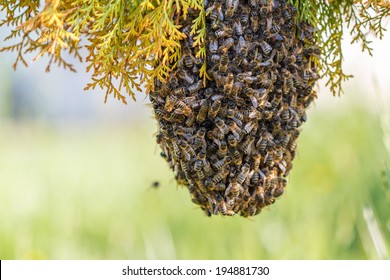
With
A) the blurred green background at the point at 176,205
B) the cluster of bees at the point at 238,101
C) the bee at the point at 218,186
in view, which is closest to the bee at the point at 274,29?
the cluster of bees at the point at 238,101

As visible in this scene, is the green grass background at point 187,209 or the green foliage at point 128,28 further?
the green grass background at point 187,209

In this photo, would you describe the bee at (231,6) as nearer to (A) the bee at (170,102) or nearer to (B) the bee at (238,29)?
(B) the bee at (238,29)

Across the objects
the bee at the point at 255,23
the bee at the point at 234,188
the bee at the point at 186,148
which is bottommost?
the bee at the point at 234,188

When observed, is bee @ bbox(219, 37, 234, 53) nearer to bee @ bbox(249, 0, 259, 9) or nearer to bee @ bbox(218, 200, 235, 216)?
bee @ bbox(249, 0, 259, 9)

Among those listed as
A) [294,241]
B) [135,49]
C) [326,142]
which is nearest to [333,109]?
[326,142]

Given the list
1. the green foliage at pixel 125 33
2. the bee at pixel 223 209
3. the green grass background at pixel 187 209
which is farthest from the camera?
the green grass background at pixel 187 209

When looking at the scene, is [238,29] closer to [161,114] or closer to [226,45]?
[226,45]

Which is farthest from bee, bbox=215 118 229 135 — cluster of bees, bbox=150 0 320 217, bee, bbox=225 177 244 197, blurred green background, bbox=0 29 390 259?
blurred green background, bbox=0 29 390 259
